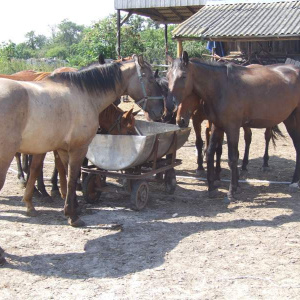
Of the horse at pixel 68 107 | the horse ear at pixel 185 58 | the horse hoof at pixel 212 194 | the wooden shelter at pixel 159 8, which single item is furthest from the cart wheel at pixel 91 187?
the wooden shelter at pixel 159 8

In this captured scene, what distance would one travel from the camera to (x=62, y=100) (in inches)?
195

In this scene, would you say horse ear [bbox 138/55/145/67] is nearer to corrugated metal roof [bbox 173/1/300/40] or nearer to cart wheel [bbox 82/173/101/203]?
cart wheel [bbox 82/173/101/203]

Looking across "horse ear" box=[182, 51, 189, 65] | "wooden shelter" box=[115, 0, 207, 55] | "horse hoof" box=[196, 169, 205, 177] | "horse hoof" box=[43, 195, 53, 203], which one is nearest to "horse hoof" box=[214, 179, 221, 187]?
"horse hoof" box=[196, 169, 205, 177]

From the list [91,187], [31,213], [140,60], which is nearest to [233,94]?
[140,60]

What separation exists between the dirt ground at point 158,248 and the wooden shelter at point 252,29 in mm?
7113

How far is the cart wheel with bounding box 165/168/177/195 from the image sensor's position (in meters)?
6.79

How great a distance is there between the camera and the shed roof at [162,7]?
17.1 metres

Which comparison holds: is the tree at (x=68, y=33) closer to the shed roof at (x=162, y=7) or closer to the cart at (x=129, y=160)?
the shed roof at (x=162, y=7)

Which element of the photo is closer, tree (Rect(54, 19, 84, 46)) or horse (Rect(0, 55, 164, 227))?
horse (Rect(0, 55, 164, 227))

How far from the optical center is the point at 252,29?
1305 centimetres

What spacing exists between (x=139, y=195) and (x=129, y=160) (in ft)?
1.77

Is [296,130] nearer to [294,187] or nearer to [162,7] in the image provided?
[294,187]

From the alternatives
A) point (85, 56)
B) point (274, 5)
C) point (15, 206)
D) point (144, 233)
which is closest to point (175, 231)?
point (144, 233)

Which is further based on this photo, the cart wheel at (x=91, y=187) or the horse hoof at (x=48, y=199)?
the horse hoof at (x=48, y=199)
